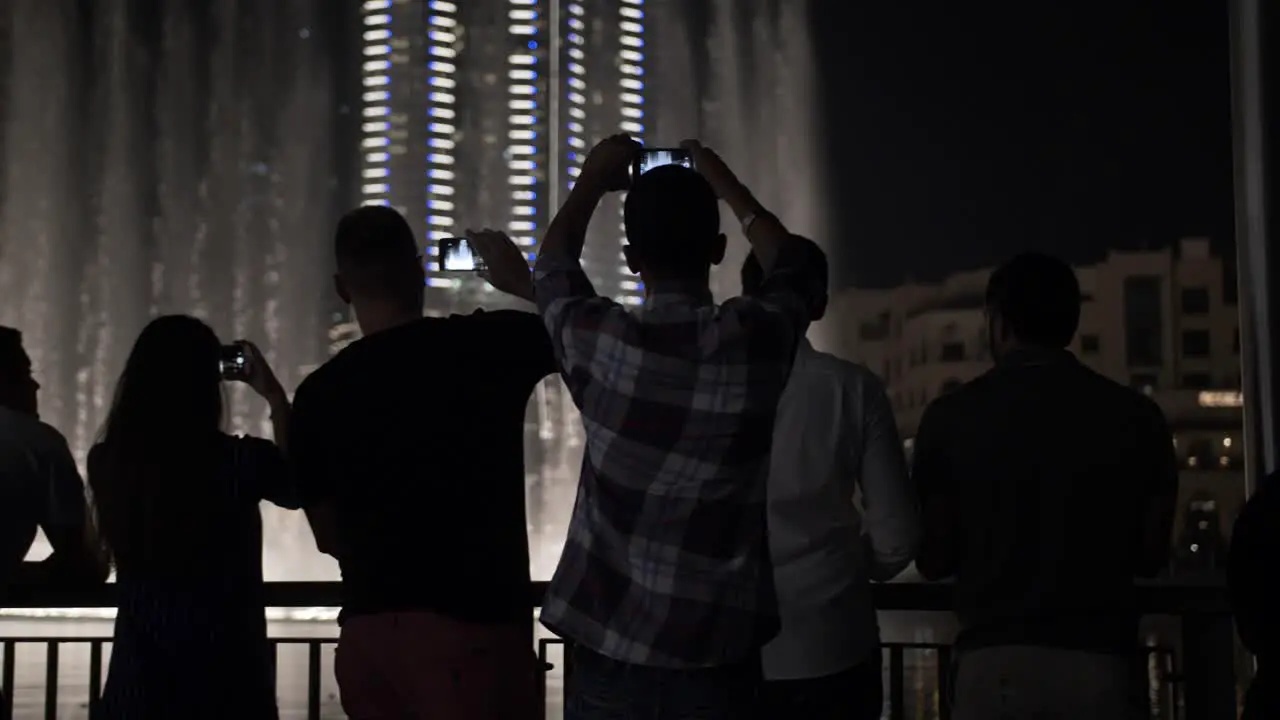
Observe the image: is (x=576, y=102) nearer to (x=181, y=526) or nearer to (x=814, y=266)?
(x=181, y=526)

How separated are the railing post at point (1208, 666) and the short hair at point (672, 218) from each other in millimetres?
1366

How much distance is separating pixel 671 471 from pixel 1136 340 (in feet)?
109

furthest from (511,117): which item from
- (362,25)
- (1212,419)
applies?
(1212,419)

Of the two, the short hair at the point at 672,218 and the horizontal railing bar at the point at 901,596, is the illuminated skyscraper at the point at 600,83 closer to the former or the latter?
the horizontal railing bar at the point at 901,596

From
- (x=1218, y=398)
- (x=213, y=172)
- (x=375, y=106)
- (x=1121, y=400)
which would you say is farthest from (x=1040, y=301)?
(x=1218, y=398)

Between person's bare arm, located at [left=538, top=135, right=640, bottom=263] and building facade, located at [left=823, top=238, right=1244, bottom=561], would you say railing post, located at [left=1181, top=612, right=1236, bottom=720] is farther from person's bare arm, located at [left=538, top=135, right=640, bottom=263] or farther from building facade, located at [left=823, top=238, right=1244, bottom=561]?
building facade, located at [left=823, top=238, right=1244, bottom=561]

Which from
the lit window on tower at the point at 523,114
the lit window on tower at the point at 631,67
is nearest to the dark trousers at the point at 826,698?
the lit window on tower at the point at 631,67

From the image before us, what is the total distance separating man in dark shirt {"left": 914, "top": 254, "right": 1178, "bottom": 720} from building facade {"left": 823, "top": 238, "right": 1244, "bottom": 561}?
2104 centimetres

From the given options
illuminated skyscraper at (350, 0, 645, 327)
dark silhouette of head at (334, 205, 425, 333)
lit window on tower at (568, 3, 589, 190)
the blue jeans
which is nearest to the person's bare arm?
dark silhouette of head at (334, 205, 425, 333)

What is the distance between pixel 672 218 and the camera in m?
1.44

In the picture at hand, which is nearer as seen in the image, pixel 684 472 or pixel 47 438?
pixel 684 472

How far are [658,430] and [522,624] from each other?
0.41 meters

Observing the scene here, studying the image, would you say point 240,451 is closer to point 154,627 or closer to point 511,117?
point 154,627

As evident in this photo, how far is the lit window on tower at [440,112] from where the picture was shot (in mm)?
21812
